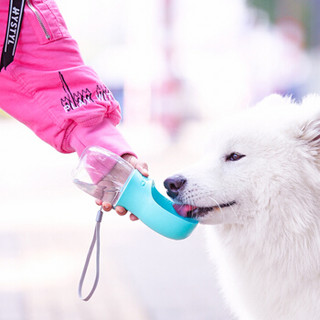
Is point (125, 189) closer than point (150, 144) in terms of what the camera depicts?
Yes

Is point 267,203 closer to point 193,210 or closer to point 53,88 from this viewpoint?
point 193,210

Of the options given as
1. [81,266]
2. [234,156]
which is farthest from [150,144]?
[234,156]

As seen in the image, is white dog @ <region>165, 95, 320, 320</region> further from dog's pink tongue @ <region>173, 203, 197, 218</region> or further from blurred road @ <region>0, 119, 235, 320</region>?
blurred road @ <region>0, 119, 235, 320</region>

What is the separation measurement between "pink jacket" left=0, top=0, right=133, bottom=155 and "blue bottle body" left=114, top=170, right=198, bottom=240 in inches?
5.8

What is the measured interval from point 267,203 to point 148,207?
0.48m

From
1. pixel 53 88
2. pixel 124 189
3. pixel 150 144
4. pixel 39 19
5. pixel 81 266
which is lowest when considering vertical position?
pixel 150 144

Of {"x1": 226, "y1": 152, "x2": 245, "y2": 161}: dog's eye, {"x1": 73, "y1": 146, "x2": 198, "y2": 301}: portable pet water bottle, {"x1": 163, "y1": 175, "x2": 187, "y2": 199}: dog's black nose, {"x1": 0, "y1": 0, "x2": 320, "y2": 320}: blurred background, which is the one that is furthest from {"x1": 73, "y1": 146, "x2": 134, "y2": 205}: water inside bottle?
{"x1": 0, "y1": 0, "x2": 320, "y2": 320}: blurred background

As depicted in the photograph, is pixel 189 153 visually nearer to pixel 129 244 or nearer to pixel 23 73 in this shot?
pixel 129 244

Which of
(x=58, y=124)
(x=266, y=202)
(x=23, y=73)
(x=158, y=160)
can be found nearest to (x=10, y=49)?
(x=23, y=73)

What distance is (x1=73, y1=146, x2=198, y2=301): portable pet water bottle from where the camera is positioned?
215 centimetres

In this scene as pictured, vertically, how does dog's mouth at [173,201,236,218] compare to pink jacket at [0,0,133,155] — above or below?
below

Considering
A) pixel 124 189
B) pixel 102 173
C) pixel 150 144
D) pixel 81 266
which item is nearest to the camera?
pixel 124 189

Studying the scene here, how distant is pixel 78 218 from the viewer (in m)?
6.32

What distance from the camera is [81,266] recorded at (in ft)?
15.9
